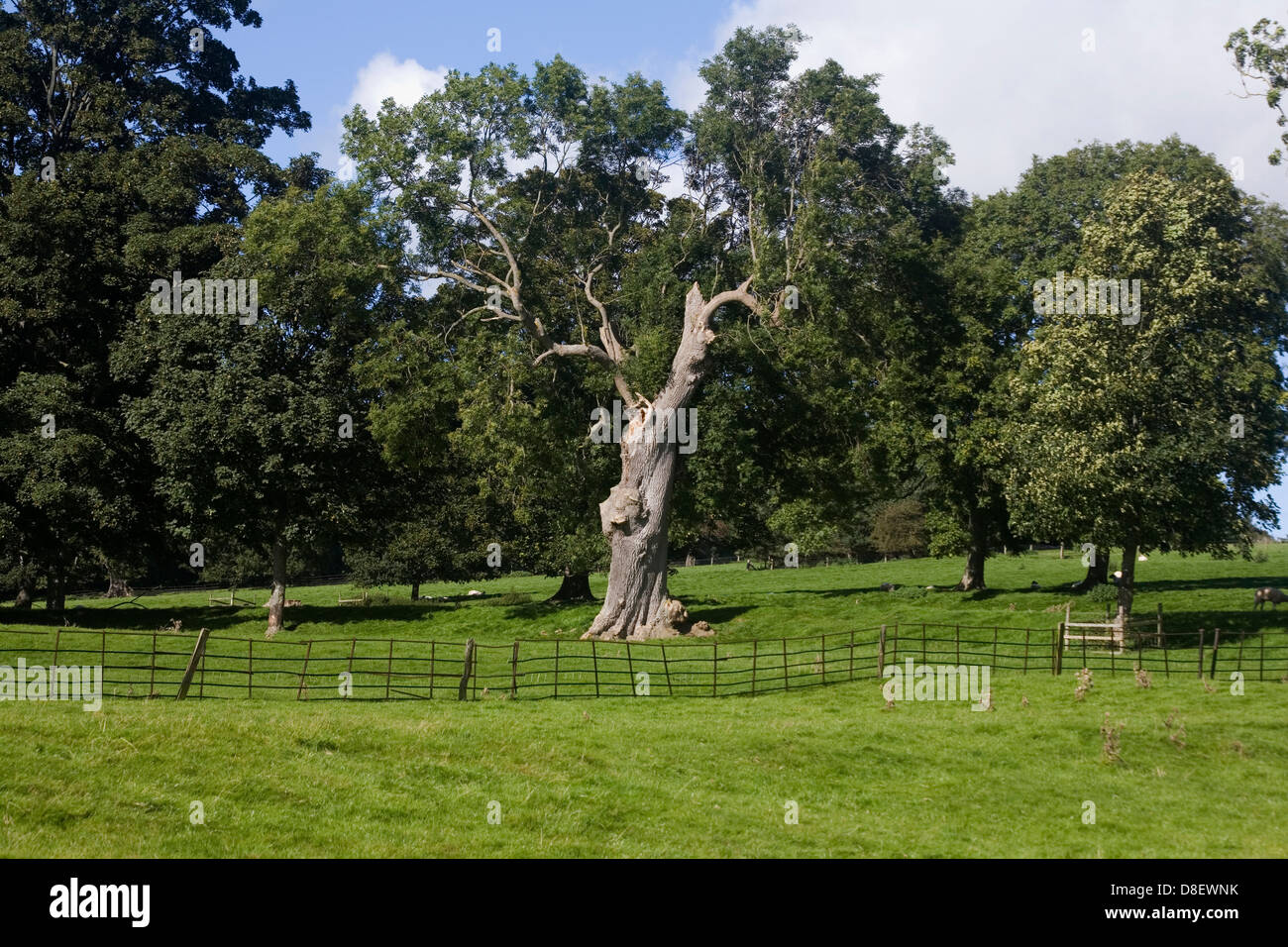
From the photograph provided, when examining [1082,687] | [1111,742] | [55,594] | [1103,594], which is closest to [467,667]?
[1111,742]

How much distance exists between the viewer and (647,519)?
3800 cm

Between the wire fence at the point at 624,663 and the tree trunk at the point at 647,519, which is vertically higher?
the tree trunk at the point at 647,519

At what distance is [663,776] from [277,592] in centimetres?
2762

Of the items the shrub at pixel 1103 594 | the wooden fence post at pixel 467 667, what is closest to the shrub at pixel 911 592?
the shrub at pixel 1103 594

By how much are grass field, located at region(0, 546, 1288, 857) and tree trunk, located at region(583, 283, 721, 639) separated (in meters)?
11.0

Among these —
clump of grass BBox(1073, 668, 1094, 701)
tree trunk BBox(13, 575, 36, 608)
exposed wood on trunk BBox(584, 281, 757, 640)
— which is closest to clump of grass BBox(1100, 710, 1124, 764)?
clump of grass BBox(1073, 668, 1094, 701)

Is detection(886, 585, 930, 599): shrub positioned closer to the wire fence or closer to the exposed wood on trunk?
the wire fence

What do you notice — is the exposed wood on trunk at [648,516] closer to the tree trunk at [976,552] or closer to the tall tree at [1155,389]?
the tall tree at [1155,389]

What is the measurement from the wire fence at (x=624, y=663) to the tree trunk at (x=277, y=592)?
264 inches

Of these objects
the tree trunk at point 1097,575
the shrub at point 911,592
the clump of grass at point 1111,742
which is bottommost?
the clump of grass at point 1111,742

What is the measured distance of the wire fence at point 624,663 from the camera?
25.7 meters

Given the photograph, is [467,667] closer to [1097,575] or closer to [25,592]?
[1097,575]

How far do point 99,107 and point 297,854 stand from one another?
39575 millimetres

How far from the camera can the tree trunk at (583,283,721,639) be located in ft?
124
